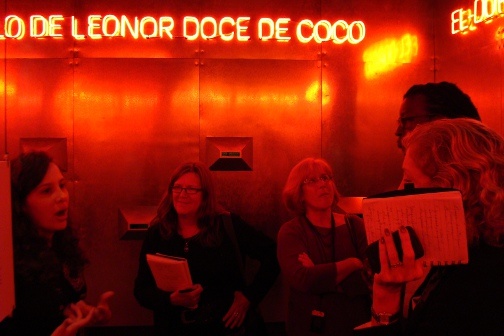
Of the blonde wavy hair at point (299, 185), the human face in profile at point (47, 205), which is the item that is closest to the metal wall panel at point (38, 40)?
the blonde wavy hair at point (299, 185)

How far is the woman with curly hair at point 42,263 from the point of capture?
2.26m

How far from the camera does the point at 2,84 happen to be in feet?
18.1

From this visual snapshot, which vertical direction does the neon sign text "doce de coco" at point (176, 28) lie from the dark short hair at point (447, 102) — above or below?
above

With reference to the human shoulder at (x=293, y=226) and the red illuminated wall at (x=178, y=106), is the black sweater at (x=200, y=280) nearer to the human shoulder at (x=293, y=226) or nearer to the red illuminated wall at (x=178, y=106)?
the human shoulder at (x=293, y=226)

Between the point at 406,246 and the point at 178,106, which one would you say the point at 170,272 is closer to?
the point at 406,246

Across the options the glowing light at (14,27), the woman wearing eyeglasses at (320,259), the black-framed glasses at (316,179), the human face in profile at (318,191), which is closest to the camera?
the woman wearing eyeglasses at (320,259)

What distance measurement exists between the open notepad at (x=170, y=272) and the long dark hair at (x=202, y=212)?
380mm

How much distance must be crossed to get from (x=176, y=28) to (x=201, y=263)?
8.85 feet

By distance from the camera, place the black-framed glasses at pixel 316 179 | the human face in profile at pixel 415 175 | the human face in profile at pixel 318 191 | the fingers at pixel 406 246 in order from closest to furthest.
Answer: the fingers at pixel 406 246, the human face in profile at pixel 415 175, the human face in profile at pixel 318 191, the black-framed glasses at pixel 316 179

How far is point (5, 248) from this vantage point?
5.95ft

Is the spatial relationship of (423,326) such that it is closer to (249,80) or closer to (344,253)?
(344,253)

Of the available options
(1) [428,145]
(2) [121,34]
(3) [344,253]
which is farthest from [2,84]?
(1) [428,145]

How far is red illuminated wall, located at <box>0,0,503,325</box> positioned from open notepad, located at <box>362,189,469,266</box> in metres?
3.81

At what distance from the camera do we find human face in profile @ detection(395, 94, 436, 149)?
295cm
